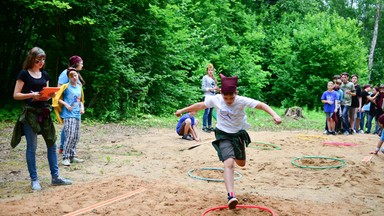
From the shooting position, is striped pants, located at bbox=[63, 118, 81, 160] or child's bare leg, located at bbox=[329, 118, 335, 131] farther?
child's bare leg, located at bbox=[329, 118, 335, 131]

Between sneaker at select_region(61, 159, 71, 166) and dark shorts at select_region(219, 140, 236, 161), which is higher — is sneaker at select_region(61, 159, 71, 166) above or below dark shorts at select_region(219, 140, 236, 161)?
below

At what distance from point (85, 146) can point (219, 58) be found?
14.6 m

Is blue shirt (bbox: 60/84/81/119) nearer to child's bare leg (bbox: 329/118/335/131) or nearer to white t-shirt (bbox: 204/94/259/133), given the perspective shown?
white t-shirt (bbox: 204/94/259/133)

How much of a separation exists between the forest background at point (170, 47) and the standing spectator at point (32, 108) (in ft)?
23.6

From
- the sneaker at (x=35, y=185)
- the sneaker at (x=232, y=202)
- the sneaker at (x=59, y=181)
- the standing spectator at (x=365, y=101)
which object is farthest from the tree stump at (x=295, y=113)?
the sneaker at (x=35, y=185)

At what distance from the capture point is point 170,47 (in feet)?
59.1

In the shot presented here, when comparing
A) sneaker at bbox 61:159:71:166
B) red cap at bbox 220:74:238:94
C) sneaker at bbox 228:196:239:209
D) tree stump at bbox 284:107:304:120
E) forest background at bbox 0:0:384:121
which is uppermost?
forest background at bbox 0:0:384:121

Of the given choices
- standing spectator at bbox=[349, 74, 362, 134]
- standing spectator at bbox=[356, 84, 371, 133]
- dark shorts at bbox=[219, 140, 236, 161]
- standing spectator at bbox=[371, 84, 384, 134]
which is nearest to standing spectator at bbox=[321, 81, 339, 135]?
standing spectator at bbox=[349, 74, 362, 134]

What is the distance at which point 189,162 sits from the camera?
26.9ft

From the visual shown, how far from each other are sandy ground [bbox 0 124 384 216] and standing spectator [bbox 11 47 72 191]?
27.8 inches

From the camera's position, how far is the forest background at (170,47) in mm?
14742

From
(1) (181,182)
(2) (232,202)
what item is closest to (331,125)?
(1) (181,182)

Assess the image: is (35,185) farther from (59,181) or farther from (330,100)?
(330,100)

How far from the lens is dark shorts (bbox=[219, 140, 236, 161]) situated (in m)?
5.19
